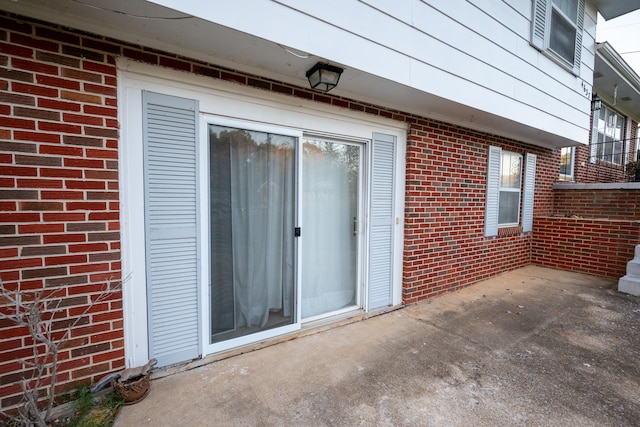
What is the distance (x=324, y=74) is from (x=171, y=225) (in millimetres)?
1756

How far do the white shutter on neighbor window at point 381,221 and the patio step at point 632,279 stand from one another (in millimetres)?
3650

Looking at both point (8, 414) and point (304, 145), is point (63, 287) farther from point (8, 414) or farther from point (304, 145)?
point (304, 145)

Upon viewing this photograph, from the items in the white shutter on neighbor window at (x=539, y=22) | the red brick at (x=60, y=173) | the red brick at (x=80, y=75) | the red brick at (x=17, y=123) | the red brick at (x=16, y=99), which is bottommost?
the red brick at (x=60, y=173)

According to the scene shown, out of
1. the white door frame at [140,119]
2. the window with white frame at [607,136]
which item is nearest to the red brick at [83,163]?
the white door frame at [140,119]

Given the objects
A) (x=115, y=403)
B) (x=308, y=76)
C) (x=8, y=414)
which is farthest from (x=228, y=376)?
(x=308, y=76)

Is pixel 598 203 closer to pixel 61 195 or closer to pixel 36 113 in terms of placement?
pixel 61 195

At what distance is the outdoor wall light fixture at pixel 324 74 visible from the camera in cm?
238

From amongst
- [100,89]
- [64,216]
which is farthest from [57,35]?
[64,216]

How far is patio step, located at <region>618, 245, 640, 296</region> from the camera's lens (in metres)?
4.18

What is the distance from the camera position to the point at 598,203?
578cm

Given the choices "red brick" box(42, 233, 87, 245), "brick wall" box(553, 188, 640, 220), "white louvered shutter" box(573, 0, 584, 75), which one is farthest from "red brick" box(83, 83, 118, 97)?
"brick wall" box(553, 188, 640, 220)

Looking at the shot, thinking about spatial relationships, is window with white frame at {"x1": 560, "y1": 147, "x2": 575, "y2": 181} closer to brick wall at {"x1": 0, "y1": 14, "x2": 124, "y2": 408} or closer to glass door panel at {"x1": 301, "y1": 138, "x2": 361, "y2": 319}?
glass door panel at {"x1": 301, "y1": 138, "x2": 361, "y2": 319}

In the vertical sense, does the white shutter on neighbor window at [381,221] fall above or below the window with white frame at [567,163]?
below

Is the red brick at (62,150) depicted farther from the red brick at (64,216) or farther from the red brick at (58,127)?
the red brick at (64,216)
